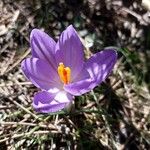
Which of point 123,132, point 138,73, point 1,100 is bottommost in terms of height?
point 123,132

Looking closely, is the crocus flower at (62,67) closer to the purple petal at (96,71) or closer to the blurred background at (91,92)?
the purple petal at (96,71)

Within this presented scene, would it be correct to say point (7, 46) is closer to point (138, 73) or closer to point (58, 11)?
point (58, 11)

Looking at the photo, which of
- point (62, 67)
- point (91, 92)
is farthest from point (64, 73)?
point (91, 92)

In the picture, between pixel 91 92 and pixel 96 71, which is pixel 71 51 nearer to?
pixel 96 71

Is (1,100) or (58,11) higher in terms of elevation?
(58,11)

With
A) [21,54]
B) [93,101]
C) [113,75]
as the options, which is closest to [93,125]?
[93,101]

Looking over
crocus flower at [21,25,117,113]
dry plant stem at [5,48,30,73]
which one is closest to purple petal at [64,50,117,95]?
crocus flower at [21,25,117,113]

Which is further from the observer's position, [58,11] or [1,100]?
[58,11]
